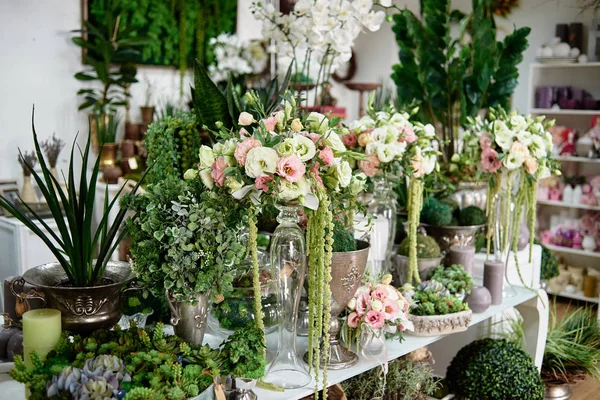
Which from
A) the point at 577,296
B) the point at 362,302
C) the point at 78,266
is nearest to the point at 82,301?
the point at 78,266

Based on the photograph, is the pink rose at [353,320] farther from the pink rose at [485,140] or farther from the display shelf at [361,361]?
the pink rose at [485,140]

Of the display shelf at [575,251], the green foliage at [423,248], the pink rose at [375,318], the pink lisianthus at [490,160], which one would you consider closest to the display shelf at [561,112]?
the display shelf at [575,251]

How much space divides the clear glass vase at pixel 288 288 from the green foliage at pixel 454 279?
0.83 meters

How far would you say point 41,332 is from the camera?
62.9 inches

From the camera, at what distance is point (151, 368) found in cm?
153

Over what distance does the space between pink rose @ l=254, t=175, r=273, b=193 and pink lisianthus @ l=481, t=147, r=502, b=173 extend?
4.41 ft

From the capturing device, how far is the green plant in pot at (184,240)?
1.66 meters

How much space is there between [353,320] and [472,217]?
1.06m

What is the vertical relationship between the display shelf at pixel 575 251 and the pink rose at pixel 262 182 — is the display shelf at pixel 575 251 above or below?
below

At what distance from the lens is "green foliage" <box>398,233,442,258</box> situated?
259cm

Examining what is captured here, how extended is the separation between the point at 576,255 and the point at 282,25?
4.20 meters

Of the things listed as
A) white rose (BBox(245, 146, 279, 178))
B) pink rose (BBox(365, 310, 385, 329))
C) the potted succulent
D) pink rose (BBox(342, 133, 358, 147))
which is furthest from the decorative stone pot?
the potted succulent

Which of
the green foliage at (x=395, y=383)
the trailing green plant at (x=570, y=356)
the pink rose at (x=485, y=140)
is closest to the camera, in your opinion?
the green foliage at (x=395, y=383)

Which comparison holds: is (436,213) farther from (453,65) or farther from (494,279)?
(453,65)
